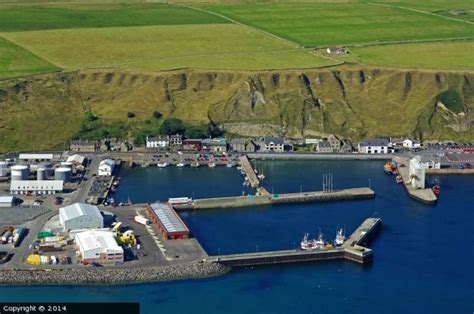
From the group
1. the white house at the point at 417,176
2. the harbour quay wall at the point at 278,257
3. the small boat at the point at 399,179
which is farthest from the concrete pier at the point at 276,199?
the harbour quay wall at the point at 278,257

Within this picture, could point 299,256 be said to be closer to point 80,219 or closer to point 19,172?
point 80,219

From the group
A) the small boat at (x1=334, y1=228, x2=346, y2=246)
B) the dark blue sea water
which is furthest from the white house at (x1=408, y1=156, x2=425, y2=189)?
the small boat at (x1=334, y1=228, x2=346, y2=246)

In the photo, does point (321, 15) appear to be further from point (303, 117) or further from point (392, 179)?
point (392, 179)

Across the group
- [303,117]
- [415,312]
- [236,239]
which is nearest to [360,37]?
[303,117]

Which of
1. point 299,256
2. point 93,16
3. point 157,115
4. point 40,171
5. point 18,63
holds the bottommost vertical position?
point 299,256

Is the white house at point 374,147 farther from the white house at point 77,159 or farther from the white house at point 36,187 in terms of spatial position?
the white house at point 36,187

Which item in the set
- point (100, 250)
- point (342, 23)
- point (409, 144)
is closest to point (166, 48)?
point (342, 23)
